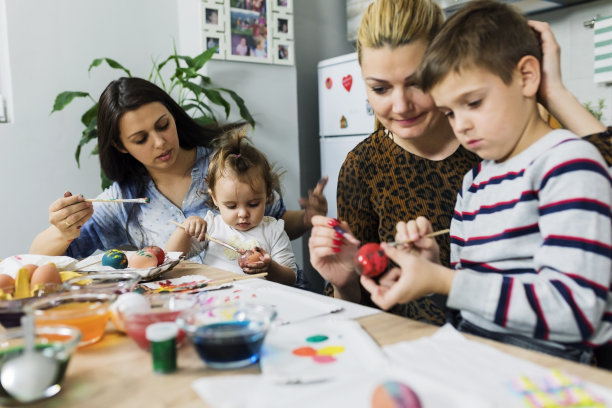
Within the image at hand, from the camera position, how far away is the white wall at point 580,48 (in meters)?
2.68

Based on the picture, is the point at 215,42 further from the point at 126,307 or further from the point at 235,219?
the point at 126,307

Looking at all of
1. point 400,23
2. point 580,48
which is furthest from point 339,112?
point 400,23

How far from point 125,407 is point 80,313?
252mm

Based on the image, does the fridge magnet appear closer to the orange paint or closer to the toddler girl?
the toddler girl

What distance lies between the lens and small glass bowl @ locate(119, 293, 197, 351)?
82cm

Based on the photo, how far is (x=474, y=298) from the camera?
82 cm

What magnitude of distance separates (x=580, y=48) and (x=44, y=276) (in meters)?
2.80

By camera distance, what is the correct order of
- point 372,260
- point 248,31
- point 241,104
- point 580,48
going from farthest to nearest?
point 248,31 → point 241,104 → point 580,48 → point 372,260

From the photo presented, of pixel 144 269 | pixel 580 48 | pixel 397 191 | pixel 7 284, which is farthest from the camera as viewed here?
pixel 580 48

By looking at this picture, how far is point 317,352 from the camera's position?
76 centimetres

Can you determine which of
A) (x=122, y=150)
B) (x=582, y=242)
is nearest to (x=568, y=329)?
(x=582, y=242)

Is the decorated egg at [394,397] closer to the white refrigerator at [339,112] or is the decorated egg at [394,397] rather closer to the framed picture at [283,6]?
the white refrigerator at [339,112]

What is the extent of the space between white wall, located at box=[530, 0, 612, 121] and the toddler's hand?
2.15m

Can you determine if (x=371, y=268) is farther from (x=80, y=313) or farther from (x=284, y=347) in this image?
(x=80, y=313)
